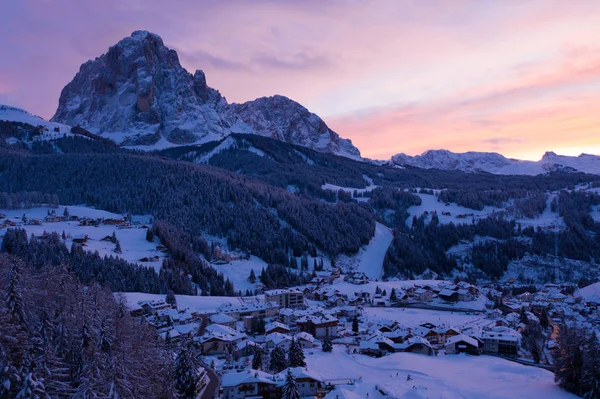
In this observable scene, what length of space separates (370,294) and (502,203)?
119 m

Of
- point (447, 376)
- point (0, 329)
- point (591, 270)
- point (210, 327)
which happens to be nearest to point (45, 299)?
point (0, 329)

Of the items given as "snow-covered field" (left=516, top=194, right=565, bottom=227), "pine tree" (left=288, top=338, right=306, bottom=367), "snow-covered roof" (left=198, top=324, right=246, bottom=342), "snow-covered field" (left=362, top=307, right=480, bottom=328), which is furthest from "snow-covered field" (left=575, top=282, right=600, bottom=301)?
"snow-covered field" (left=516, top=194, right=565, bottom=227)

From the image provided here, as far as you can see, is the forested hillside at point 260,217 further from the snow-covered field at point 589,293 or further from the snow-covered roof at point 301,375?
the snow-covered roof at point 301,375

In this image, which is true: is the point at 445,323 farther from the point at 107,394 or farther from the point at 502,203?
the point at 502,203

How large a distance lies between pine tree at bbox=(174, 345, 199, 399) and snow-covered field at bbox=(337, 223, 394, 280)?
8207 centimetres

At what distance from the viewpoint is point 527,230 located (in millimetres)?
142750

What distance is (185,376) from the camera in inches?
1222

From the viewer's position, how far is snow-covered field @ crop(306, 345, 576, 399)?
34938 millimetres

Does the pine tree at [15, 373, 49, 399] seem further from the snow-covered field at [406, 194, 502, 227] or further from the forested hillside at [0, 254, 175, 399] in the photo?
the snow-covered field at [406, 194, 502, 227]

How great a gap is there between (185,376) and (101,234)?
7811 centimetres

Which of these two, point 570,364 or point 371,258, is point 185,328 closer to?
point 570,364

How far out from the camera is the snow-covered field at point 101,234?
88812 millimetres

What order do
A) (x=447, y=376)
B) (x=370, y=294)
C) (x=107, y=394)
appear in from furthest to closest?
1. (x=370, y=294)
2. (x=447, y=376)
3. (x=107, y=394)

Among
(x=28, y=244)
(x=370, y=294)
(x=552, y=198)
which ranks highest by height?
(x=552, y=198)
